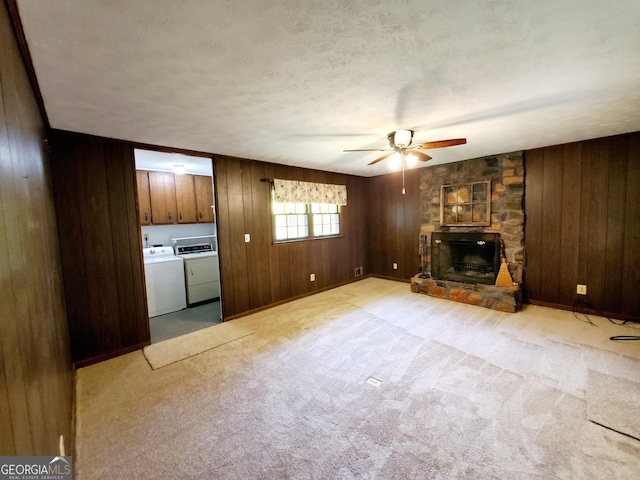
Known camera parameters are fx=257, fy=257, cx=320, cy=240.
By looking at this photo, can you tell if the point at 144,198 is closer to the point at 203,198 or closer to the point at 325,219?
the point at 203,198

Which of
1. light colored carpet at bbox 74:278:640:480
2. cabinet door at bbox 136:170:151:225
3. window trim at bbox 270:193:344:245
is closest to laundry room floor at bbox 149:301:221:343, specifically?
light colored carpet at bbox 74:278:640:480

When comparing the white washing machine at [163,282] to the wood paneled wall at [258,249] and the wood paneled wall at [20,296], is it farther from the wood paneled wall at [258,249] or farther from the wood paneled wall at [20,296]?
the wood paneled wall at [20,296]

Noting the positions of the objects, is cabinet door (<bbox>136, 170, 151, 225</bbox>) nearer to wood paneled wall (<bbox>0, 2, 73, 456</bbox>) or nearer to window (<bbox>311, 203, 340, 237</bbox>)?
window (<bbox>311, 203, 340, 237</bbox>)

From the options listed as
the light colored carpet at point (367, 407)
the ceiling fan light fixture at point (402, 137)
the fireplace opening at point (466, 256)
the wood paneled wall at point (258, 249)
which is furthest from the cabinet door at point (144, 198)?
the fireplace opening at point (466, 256)

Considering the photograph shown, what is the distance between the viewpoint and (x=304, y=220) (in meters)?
4.83

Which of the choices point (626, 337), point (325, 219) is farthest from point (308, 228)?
point (626, 337)

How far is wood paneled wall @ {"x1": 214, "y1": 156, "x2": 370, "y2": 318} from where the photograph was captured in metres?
3.72

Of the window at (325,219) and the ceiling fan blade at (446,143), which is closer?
the ceiling fan blade at (446,143)

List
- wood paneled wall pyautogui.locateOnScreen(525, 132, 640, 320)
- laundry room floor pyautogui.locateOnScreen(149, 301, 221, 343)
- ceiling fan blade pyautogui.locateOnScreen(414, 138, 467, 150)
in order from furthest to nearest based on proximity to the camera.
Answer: laundry room floor pyautogui.locateOnScreen(149, 301, 221, 343), wood paneled wall pyautogui.locateOnScreen(525, 132, 640, 320), ceiling fan blade pyautogui.locateOnScreen(414, 138, 467, 150)

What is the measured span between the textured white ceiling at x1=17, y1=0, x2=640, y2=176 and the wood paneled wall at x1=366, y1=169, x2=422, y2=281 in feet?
8.04

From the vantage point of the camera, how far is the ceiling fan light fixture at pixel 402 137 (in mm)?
2650

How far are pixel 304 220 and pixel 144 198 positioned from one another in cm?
271

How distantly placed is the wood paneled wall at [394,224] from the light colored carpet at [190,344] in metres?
3.46

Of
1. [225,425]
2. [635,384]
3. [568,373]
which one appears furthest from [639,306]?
[225,425]
